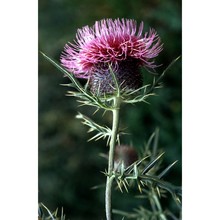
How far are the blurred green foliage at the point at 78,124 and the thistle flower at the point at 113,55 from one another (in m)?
0.63

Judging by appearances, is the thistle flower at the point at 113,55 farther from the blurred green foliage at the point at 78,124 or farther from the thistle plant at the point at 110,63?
the blurred green foliage at the point at 78,124

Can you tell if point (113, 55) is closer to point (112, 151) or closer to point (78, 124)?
point (112, 151)

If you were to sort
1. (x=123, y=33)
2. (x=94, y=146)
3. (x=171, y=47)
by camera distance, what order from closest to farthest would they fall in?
(x=123, y=33) → (x=171, y=47) → (x=94, y=146)

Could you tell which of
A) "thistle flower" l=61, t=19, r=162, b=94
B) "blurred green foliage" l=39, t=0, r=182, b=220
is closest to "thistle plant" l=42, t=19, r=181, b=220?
"thistle flower" l=61, t=19, r=162, b=94

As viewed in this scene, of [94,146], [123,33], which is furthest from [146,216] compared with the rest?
[94,146]

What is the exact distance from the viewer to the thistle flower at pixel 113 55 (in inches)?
42.9

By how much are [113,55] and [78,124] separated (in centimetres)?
128

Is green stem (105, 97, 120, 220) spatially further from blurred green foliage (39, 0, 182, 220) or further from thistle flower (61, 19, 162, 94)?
blurred green foliage (39, 0, 182, 220)

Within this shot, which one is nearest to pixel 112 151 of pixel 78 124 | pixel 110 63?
pixel 110 63

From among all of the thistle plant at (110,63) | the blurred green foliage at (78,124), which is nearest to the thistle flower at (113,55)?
the thistle plant at (110,63)
